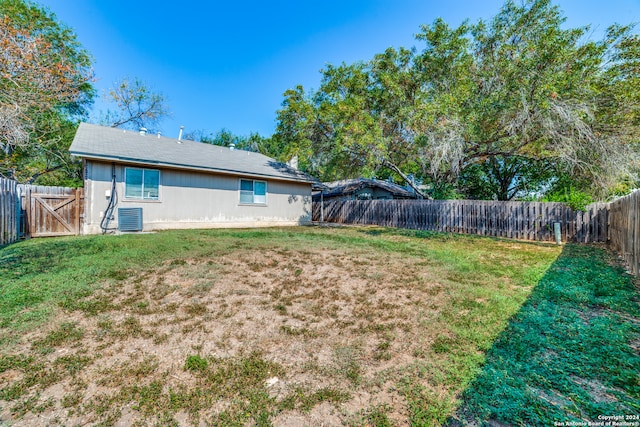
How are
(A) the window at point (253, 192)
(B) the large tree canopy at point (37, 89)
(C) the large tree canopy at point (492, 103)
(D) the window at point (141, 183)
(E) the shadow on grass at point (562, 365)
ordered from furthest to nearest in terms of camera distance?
(A) the window at point (253, 192)
(D) the window at point (141, 183)
(C) the large tree canopy at point (492, 103)
(B) the large tree canopy at point (37, 89)
(E) the shadow on grass at point (562, 365)

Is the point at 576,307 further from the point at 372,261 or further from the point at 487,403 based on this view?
the point at 372,261

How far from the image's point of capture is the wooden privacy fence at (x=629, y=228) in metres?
4.52

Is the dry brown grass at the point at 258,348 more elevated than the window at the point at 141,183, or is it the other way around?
the window at the point at 141,183

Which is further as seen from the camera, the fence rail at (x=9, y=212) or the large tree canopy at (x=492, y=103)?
the large tree canopy at (x=492, y=103)

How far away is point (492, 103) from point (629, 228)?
6790mm

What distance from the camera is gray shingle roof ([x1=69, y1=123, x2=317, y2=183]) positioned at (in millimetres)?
9422

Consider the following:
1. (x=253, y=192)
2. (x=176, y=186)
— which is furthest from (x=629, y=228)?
(x=176, y=186)

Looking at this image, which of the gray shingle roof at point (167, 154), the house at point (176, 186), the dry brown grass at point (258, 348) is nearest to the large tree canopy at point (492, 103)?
the gray shingle roof at point (167, 154)

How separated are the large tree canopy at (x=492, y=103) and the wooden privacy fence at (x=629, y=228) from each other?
4.16 metres

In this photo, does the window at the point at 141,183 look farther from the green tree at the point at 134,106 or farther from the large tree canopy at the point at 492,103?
the green tree at the point at 134,106

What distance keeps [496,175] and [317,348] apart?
19888 millimetres

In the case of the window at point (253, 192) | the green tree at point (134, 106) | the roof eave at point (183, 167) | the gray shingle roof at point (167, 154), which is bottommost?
the window at point (253, 192)

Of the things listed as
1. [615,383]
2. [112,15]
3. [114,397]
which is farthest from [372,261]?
[112,15]

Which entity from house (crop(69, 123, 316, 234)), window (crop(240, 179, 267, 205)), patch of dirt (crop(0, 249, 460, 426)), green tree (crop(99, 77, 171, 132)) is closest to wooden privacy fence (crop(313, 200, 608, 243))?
house (crop(69, 123, 316, 234))
